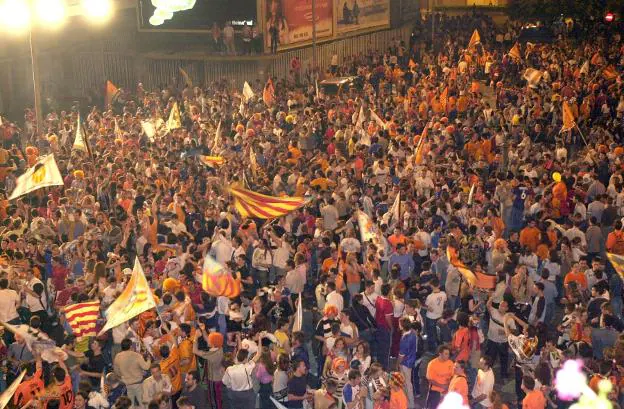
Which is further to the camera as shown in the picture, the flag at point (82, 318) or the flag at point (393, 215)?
the flag at point (393, 215)

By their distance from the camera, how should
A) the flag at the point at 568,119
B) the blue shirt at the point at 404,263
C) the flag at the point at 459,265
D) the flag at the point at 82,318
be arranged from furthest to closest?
the flag at the point at 568,119, the blue shirt at the point at 404,263, the flag at the point at 459,265, the flag at the point at 82,318

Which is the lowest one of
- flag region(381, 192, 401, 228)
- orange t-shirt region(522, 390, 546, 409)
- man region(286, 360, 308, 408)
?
man region(286, 360, 308, 408)

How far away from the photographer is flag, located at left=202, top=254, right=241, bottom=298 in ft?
45.0

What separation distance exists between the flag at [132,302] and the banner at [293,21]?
27.0 metres

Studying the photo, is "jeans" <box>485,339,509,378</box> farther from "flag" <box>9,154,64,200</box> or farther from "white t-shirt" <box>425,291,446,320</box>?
"flag" <box>9,154,64,200</box>

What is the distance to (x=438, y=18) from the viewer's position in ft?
154

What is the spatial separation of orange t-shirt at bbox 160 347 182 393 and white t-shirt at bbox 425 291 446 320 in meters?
3.81

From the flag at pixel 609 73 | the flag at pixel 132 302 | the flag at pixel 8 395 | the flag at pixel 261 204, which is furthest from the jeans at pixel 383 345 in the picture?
the flag at pixel 609 73

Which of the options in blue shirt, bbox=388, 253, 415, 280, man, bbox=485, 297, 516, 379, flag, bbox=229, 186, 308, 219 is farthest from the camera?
flag, bbox=229, 186, 308, 219

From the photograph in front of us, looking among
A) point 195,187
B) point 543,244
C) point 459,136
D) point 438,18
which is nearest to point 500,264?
point 543,244

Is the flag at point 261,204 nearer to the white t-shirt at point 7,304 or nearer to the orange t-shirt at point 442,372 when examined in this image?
the white t-shirt at point 7,304

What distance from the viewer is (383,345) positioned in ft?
45.8

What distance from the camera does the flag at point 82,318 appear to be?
41.1 ft

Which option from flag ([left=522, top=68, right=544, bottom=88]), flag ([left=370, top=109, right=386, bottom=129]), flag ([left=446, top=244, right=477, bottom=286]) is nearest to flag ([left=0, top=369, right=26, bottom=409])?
flag ([left=446, top=244, right=477, bottom=286])
